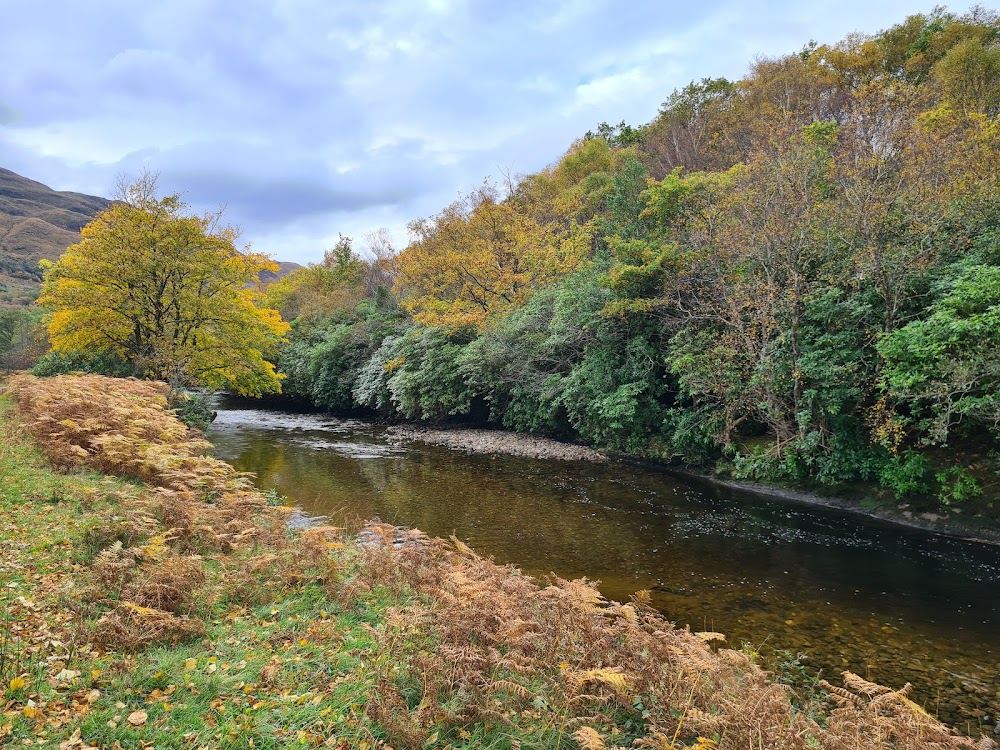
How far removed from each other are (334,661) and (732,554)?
8285 millimetres

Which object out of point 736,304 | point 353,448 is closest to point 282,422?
point 353,448

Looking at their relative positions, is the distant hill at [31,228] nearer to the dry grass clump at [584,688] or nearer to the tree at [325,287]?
the tree at [325,287]

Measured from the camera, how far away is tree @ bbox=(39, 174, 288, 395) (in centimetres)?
1948

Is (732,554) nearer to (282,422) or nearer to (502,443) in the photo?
(502,443)

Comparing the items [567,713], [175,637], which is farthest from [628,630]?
[175,637]

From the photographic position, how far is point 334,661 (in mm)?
4559

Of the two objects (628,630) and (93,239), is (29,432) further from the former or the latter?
(628,630)

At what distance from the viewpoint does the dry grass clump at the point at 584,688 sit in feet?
12.0

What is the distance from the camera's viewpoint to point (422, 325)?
30547 mm

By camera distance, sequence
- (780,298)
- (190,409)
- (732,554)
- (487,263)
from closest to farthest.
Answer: (732,554), (780,298), (190,409), (487,263)

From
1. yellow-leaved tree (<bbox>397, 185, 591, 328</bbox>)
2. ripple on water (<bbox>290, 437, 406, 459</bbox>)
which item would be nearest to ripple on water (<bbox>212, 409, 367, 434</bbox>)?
ripple on water (<bbox>290, 437, 406, 459</bbox>)

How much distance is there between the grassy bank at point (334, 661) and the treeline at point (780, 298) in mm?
9028

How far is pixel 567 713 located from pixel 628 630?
130cm

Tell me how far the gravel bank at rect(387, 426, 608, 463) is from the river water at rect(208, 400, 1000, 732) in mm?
1398
